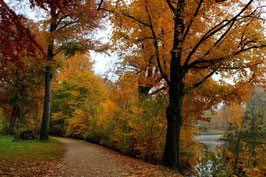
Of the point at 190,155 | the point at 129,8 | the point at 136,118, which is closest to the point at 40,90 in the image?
the point at 136,118

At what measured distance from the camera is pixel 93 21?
1125cm

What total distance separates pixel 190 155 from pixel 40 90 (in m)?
12.7

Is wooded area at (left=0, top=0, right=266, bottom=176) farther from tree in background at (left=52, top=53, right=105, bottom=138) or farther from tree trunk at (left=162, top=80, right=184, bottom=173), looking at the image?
tree in background at (left=52, top=53, right=105, bottom=138)

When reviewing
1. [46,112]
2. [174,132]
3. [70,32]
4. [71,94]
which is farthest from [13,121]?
[174,132]

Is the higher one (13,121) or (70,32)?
(70,32)

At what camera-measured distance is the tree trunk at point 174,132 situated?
6.19 m

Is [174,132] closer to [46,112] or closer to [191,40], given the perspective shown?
[191,40]

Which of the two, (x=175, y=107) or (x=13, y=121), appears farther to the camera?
(x=13, y=121)

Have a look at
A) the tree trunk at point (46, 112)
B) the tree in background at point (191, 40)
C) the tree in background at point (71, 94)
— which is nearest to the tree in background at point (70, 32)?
the tree trunk at point (46, 112)

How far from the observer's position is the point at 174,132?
629 cm

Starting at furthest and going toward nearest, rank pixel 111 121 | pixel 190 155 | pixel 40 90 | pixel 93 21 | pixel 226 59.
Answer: pixel 40 90 → pixel 93 21 → pixel 111 121 → pixel 190 155 → pixel 226 59

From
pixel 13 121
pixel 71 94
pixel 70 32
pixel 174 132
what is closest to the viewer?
pixel 174 132

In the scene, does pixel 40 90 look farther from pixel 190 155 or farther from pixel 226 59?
pixel 226 59

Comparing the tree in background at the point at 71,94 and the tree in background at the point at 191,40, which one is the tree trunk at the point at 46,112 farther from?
the tree in background at the point at 191,40
